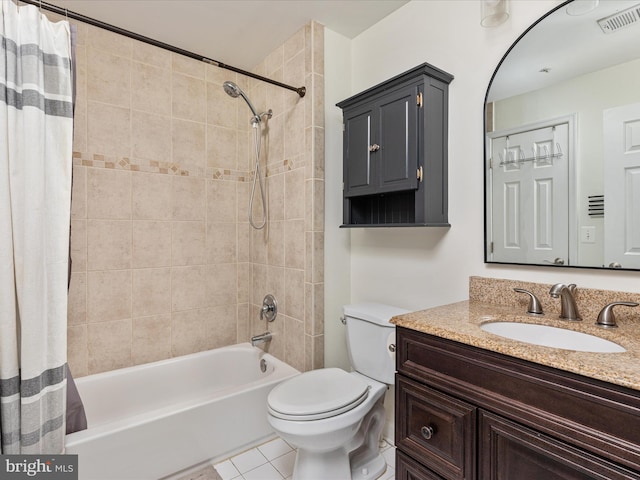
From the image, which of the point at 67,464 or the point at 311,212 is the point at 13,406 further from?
the point at 311,212

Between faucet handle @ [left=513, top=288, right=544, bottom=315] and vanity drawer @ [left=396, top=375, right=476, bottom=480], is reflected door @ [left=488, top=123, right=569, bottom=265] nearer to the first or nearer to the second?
faucet handle @ [left=513, top=288, right=544, bottom=315]

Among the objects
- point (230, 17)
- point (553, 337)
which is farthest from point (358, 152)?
point (553, 337)

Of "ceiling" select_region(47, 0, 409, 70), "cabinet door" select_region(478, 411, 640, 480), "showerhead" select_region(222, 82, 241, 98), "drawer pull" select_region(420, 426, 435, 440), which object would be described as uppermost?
"ceiling" select_region(47, 0, 409, 70)

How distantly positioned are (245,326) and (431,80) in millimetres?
2064

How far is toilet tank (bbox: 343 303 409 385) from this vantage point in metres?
1.66

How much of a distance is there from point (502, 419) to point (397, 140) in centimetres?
120

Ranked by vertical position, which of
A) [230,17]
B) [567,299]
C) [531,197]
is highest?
[230,17]

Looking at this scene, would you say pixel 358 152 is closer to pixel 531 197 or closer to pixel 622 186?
pixel 531 197

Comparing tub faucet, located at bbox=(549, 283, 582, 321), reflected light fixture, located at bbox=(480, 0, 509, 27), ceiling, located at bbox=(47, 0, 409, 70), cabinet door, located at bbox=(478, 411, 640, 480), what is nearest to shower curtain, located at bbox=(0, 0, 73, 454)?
ceiling, located at bbox=(47, 0, 409, 70)

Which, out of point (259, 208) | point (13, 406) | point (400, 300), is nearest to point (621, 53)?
point (400, 300)

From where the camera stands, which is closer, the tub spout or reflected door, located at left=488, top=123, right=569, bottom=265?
reflected door, located at left=488, top=123, right=569, bottom=265

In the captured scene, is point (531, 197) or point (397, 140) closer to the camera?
point (531, 197)

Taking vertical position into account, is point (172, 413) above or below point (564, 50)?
below

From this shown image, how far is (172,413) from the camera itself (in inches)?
63.7
